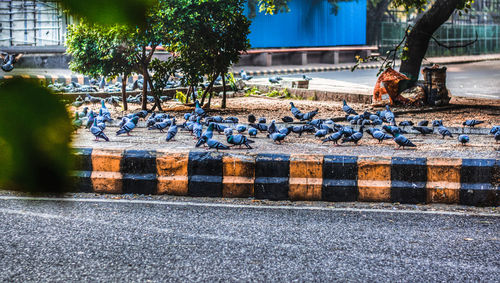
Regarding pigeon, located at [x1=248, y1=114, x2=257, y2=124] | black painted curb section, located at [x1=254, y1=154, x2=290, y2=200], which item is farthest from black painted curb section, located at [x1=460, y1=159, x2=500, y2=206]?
pigeon, located at [x1=248, y1=114, x2=257, y2=124]

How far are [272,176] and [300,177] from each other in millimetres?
229

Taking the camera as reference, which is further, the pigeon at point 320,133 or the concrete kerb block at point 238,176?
the pigeon at point 320,133

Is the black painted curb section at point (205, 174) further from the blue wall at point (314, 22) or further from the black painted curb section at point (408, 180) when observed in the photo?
the blue wall at point (314, 22)

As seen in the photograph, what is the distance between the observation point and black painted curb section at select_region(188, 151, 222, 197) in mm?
5543

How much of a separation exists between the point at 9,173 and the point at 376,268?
120 inches

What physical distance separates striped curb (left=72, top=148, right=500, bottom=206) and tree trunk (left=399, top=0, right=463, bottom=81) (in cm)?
630

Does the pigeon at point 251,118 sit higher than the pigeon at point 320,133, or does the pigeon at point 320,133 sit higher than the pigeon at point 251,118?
the pigeon at point 251,118

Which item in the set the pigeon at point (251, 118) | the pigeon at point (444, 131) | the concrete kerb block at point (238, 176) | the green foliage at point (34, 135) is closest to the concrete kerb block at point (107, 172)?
the concrete kerb block at point (238, 176)

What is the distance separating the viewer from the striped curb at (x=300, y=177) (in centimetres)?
532

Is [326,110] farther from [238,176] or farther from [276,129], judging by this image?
[238,176]

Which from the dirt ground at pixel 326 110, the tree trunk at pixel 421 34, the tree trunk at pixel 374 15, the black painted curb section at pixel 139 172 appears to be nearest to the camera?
the tree trunk at pixel 374 15

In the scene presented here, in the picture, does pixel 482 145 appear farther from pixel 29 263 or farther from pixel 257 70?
pixel 257 70

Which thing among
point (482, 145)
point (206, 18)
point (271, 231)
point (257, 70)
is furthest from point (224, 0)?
point (257, 70)

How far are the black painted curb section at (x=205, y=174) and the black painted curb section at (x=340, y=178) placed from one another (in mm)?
866
